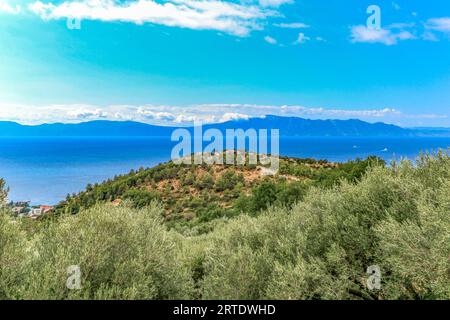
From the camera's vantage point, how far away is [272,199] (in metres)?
34.0

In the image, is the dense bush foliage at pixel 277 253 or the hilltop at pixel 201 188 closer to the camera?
the dense bush foliage at pixel 277 253

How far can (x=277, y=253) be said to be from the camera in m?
12.3

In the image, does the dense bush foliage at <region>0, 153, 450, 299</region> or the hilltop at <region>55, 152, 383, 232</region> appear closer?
the dense bush foliage at <region>0, 153, 450, 299</region>

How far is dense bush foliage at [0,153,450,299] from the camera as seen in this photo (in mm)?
8336

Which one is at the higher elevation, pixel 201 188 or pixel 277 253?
pixel 201 188

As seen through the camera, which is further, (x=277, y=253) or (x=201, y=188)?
(x=201, y=188)

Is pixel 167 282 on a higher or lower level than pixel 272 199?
lower

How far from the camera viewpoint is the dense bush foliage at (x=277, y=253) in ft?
27.3
